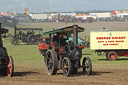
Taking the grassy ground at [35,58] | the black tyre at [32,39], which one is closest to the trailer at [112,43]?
the grassy ground at [35,58]

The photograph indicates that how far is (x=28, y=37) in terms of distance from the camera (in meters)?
44.5

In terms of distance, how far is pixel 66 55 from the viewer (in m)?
15.1

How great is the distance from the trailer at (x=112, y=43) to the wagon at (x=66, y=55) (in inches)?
413

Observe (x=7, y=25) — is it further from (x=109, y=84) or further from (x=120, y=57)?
(x=109, y=84)

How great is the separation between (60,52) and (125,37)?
39.4 feet

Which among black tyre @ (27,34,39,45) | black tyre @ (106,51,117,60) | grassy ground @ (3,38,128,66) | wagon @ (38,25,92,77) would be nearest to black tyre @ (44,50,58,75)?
A: wagon @ (38,25,92,77)

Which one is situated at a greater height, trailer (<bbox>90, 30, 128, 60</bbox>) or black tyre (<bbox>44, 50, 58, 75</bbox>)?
trailer (<bbox>90, 30, 128, 60</bbox>)

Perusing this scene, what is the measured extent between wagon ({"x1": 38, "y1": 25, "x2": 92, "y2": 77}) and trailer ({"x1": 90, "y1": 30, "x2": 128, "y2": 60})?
10.5 m

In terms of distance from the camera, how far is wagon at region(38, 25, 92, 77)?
14.7m

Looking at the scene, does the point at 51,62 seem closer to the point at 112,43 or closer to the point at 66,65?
the point at 66,65

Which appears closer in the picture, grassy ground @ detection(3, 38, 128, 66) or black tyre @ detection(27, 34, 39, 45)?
grassy ground @ detection(3, 38, 128, 66)

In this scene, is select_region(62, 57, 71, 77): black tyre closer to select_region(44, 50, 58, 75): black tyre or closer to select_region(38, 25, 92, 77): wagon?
select_region(38, 25, 92, 77): wagon

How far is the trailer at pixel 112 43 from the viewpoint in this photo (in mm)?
26500

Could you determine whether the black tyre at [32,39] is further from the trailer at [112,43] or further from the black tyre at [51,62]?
the black tyre at [51,62]
